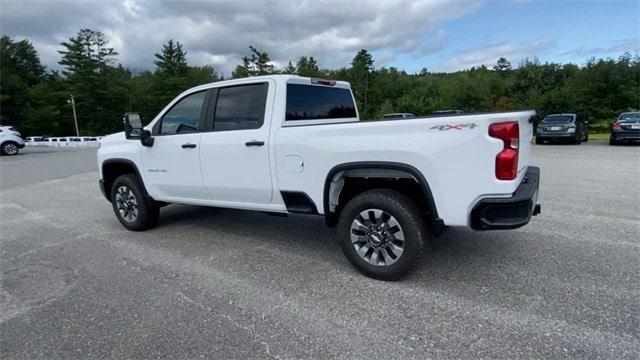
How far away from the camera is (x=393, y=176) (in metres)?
3.44

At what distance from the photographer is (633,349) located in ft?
8.22

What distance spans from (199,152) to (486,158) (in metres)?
3.14

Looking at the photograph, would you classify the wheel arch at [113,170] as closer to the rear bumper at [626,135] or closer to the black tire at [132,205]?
the black tire at [132,205]

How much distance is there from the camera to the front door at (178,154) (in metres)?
4.69

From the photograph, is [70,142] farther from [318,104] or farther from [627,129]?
[627,129]

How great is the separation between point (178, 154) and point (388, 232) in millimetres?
2815

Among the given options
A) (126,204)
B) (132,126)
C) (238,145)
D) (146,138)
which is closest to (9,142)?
(126,204)

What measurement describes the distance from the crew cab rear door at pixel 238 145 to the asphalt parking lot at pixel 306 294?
29.0 inches

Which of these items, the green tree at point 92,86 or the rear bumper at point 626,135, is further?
the green tree at point 92,86

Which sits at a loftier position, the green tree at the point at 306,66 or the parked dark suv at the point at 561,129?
the green tree at the point at 306,66

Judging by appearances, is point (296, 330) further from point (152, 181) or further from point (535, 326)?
point (152, 181)

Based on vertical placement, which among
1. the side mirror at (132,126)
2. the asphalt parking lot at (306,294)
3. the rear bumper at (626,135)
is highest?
the side mirror at (132,126)

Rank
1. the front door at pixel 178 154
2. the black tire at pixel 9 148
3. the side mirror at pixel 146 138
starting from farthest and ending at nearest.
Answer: the black tire at pixel 9 148 < the side mirror at pixel 146 138 < the front door at pixel 178 154

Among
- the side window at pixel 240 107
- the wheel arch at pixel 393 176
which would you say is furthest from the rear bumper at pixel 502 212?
the side window at pixel 240 107
